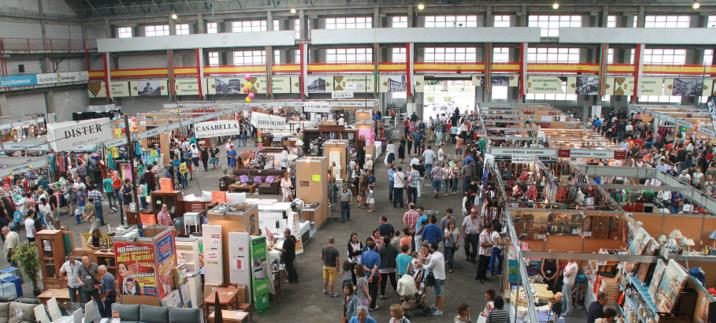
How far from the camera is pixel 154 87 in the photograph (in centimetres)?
3731

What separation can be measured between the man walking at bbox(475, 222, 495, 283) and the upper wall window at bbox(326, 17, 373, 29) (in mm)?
27447

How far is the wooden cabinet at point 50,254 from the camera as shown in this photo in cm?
1090

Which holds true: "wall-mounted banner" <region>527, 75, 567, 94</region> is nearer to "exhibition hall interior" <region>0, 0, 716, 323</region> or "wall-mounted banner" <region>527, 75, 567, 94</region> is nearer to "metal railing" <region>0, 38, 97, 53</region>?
"exhibition hall interior" <region>0, 0, 716, 323</region>

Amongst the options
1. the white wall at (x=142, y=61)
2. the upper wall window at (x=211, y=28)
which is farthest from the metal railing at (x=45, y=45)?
the upper wall window at (x=211, y=28)

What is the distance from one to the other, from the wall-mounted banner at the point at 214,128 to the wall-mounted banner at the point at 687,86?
27041mm

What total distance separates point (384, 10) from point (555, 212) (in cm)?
2739

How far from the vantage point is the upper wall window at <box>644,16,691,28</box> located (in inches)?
1334

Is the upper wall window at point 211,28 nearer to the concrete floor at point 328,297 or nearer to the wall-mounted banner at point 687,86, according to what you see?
the concrete floor at point 328,297

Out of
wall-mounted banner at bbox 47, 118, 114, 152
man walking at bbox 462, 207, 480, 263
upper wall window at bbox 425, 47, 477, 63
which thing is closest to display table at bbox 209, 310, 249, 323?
man walking at bbox 462, 207, 480, 263

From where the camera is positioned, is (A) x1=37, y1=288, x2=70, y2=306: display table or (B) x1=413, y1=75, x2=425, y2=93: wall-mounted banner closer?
(A) x1=37, y1=288, x2=70, y2=306: display table

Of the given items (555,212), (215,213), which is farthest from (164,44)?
(555,212)

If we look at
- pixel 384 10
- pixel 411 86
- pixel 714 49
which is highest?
pixel 384 10

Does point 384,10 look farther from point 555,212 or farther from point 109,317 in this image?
point 109,317

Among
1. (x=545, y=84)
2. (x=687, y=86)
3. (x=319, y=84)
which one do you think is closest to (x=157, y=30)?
(x=319, y=84)
